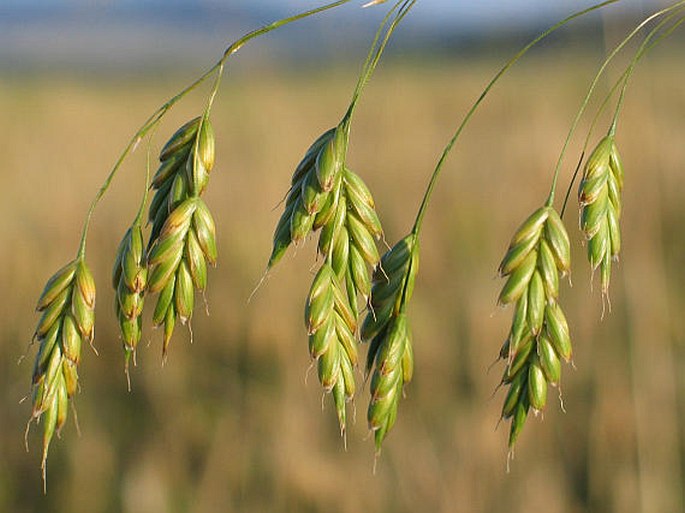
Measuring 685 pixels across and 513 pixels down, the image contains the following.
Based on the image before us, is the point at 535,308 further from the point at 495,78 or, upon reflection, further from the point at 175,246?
the point at 175,246

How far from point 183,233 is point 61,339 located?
200mm

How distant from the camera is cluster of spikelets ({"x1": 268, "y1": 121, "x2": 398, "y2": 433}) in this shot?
3.13 feet

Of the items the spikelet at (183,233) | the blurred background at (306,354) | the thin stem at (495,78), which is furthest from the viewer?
the blurred background at (306,354)

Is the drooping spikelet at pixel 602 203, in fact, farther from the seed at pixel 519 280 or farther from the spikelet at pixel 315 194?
the spikelet at pixel 315 194

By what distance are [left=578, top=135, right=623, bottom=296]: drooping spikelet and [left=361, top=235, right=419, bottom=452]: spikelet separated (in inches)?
8.1

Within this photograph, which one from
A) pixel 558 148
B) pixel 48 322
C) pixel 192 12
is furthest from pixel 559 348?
pixel 558 148

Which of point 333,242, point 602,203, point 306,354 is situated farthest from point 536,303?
point 306,354

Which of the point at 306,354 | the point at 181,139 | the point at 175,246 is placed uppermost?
the point at 181,139

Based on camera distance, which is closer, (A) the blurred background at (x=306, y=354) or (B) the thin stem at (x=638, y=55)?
(B) the thin stem at (x=638, y=55)

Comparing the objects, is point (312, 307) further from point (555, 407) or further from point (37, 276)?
point (37, 276)

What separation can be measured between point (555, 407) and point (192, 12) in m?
1.83

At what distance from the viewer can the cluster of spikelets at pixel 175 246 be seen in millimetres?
979

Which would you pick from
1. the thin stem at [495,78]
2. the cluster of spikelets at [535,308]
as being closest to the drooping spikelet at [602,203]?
the cluster of spikelets at [535,308]

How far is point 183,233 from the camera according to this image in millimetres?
981
